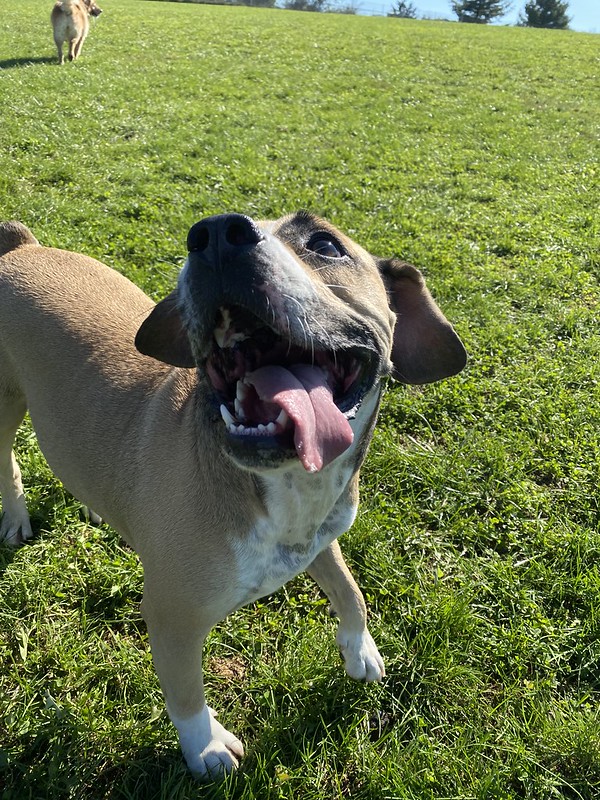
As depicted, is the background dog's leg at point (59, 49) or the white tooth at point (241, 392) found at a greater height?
the background dog's leg at point (59, 49)

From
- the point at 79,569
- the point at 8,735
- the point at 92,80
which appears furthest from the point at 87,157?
the point at 8,735

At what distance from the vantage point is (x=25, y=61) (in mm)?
15125

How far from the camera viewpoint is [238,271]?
5.91ft

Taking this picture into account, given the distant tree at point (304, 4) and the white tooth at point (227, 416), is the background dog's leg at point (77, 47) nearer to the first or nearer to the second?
the white tooth at point (227, 416)

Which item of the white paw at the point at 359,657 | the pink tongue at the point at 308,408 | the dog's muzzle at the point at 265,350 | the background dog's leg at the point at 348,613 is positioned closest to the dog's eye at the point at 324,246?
the dog's muzzle at the point at 265,350

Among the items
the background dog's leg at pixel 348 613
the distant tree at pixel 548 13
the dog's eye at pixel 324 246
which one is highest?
the distant tree at pixel 548 13

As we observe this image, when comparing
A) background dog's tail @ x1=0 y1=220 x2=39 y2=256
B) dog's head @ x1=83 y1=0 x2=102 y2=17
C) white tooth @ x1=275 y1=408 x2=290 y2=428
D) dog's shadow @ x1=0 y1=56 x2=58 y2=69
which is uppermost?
dog's head @ x1=83 y1=0 x2=102 y2=17

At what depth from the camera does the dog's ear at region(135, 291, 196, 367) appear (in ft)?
7.78

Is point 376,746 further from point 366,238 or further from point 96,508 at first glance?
point 366,238

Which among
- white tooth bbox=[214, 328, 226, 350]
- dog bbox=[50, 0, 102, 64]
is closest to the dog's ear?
white tooth bbox=[214, 328, 226, 350]

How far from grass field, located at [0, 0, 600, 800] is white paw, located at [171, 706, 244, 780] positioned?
8 cm

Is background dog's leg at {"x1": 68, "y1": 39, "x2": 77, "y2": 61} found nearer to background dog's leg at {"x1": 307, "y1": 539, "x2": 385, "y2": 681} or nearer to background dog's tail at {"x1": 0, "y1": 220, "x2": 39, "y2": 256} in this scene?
background dog's tail at {"x1": 0, "y1": 220, "x2": 39, "y2": 256}

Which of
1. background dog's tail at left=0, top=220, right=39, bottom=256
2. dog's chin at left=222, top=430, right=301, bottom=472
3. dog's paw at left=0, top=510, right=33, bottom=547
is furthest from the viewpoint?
dog's paw at left=0, top=510, right=33, bottom=547

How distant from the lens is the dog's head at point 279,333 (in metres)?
1.82
